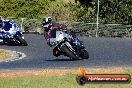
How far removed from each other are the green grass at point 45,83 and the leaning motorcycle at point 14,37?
1465 cm

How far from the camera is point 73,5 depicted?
4284cm

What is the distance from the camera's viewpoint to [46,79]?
1298 centimetres

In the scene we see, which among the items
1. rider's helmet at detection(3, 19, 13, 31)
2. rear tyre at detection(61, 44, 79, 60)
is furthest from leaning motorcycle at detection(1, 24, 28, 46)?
Answer: rear tyre at detection(61, 44, 79, 60)

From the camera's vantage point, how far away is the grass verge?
Result: 38.3 feet

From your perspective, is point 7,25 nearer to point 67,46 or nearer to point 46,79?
point 67,46

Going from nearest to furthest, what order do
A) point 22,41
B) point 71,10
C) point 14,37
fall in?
1. point 22,41
2. point 14,37
3. point 71,10

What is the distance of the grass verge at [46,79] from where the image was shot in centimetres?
1169

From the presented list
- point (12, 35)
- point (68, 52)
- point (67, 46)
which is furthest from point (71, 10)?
point (67, 46)

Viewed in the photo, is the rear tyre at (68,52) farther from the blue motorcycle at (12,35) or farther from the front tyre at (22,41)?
the blue motorcycle at (12,35)

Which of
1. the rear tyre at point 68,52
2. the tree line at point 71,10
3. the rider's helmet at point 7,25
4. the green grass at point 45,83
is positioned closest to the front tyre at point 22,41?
the rider's helmet at point 7,25

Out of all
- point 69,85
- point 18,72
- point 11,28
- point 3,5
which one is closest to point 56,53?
point 18,72

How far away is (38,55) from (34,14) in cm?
2329

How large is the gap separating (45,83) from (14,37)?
16412 millimetres

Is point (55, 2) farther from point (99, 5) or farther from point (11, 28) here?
point (11, 28)
